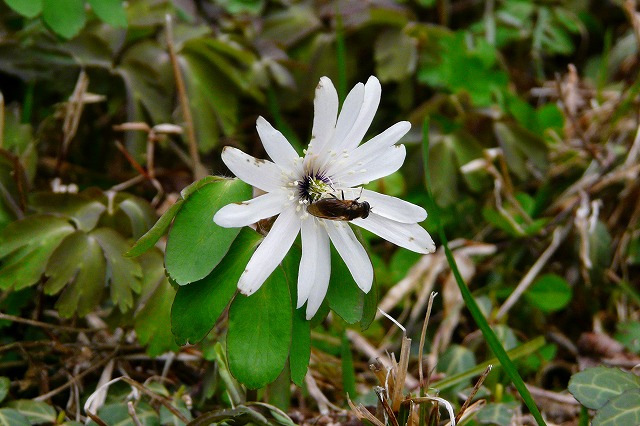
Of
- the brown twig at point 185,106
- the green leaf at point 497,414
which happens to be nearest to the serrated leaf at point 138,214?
the brown twig at point 185,106

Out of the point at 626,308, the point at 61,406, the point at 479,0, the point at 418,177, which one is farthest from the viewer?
the point at 479,0

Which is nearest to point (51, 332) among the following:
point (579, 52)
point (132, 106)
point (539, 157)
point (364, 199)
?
point (132, 106)

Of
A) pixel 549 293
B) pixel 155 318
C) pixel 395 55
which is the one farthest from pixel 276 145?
pixel 395 55

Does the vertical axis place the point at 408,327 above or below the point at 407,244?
below

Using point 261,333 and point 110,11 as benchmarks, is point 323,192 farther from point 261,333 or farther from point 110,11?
point 110,11

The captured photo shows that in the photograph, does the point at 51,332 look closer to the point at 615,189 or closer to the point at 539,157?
the point at 539,157

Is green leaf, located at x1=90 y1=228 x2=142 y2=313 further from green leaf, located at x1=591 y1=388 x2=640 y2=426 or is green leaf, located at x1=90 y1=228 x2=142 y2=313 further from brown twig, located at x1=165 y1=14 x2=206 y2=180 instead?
green leaf, located at x1=591 y1=388 x2=640 y2=426
